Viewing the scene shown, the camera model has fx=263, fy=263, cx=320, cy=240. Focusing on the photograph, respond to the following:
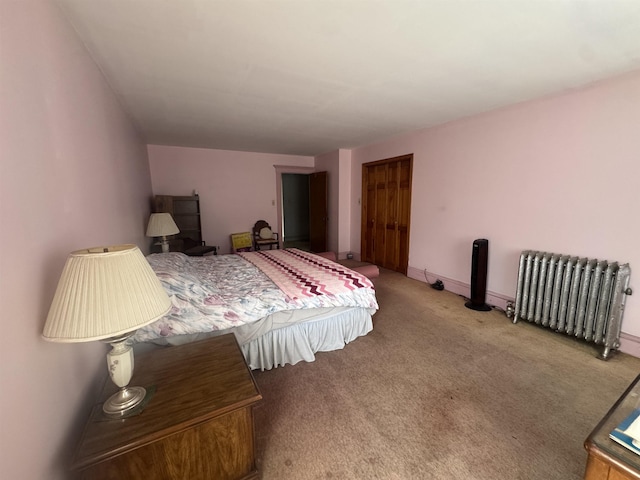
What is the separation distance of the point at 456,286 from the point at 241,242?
3931 millimetres

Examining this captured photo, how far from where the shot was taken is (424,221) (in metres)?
3.99

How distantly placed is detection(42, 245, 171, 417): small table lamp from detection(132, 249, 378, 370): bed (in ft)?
2.97

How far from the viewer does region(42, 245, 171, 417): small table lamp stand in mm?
817

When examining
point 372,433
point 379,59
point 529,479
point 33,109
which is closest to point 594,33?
point 379,59

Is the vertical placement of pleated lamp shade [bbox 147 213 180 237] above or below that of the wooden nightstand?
above

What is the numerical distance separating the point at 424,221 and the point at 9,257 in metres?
4.09

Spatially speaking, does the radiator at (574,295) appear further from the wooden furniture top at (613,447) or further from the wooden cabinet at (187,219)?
Result: the wooden cabinet at (187,219)

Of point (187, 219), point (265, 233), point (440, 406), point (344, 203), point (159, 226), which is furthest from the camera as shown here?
point (344, 203)

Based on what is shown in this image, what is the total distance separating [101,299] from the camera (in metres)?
0.84

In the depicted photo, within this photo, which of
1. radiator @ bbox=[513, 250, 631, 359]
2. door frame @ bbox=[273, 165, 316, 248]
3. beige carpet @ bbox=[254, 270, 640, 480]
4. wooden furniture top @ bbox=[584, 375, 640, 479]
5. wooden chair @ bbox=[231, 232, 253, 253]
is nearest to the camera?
wooden furniture top @ bbox=[584, 375, 640, 479]

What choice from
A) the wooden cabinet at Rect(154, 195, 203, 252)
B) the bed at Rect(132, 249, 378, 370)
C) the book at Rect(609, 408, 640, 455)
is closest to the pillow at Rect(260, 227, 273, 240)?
the wooden cabinet at Rect(154, 195, 203, 252)

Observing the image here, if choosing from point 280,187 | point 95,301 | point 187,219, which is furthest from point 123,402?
point 280,187

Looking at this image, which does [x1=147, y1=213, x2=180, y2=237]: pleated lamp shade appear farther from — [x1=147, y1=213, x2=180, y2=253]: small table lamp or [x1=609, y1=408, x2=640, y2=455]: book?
[x1=609, y1=408, x2=640, y2=455]: book

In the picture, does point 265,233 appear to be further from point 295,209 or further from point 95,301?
point 95,301
